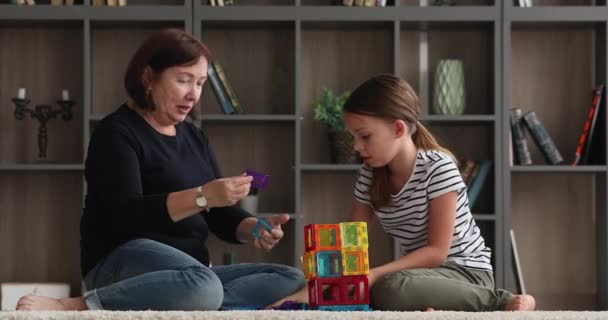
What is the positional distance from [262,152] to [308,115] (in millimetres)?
256

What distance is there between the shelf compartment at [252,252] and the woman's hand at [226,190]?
180 centimetres

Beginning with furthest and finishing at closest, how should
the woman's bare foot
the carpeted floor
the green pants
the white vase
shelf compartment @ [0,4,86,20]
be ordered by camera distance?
the white vase
shelf compartment @ [0,4,86,20]
the green pants
the woman's bare foot
the carpeted floor

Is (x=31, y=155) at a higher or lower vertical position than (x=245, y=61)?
lower

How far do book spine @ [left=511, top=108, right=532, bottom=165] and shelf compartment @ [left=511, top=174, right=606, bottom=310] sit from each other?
0.30 metres

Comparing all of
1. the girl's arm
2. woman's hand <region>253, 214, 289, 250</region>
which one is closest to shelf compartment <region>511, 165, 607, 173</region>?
the girl's arm

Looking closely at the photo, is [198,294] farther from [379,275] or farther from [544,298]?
[544,298]

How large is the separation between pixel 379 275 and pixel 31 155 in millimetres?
2164

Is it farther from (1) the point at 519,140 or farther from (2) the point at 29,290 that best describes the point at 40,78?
(1) the point at 519,140

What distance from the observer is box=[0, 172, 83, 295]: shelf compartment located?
154 inches

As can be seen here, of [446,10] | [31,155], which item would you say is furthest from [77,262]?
[446,10]

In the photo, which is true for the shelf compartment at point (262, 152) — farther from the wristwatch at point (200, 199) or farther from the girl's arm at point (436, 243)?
the wristwatch at point (200, 199)

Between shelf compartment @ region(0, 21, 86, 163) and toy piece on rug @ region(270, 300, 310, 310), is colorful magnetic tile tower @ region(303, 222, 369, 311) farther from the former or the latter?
shelf compartment @ region(0, 21, 86, 163)

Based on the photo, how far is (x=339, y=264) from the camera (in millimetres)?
2029

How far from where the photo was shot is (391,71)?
385 centimetres
